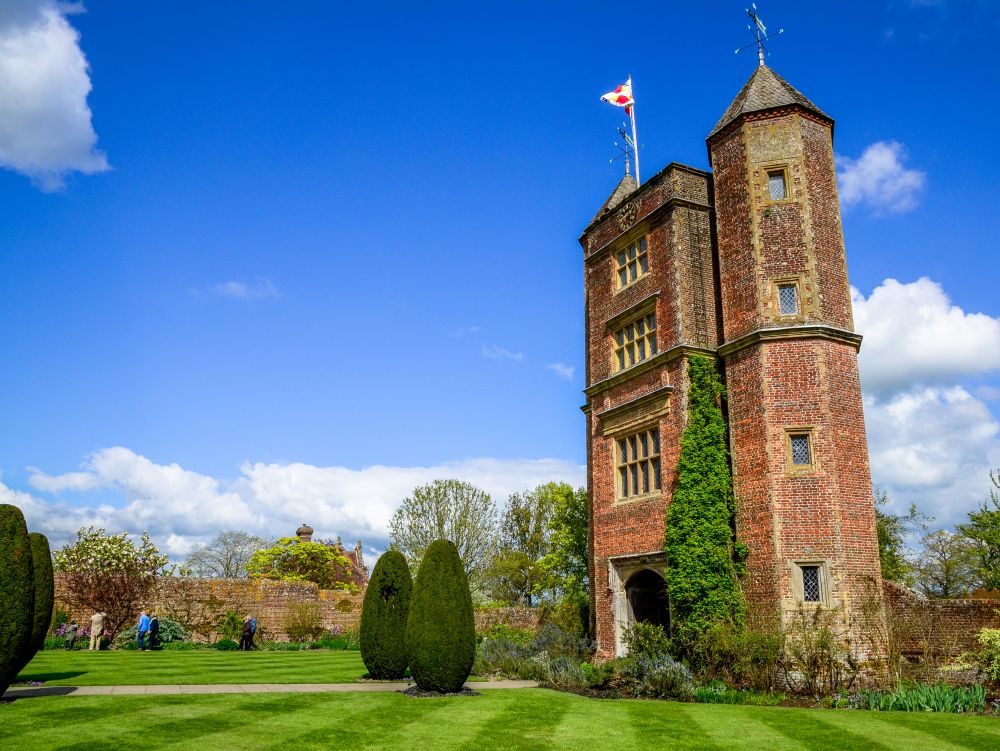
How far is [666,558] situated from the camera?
18.5 metres

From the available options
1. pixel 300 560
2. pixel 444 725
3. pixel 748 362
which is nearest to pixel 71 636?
pixel 444 725

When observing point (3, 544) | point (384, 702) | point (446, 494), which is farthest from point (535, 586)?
point (3, 544)

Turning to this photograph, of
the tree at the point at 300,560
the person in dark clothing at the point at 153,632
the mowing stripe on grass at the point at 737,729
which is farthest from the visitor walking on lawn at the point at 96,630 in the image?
the mowing stripe on grass at the point at 737,729

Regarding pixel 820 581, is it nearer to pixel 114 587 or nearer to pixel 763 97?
pixel 763 97

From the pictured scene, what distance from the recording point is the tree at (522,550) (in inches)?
1799

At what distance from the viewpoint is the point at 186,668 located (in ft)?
60.0

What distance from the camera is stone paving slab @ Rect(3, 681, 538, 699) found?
13.0m

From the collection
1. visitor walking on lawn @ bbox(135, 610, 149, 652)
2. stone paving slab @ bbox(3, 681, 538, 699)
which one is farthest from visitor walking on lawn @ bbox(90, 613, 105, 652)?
stone paving slab @ bbox(3, 681, 538, 699)

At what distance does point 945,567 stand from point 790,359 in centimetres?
3015

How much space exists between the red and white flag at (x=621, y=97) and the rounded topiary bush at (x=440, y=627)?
17.6 metres

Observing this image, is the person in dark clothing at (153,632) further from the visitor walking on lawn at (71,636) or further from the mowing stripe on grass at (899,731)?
the mowing stripe on grass at (899,731)

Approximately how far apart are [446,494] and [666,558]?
2648cm

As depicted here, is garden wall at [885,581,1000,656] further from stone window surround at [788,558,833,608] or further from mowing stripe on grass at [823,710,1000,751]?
mowing stripe on grass at [823,710,1000,751]

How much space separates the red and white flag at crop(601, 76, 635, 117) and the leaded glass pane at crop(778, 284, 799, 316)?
33.9 feet
